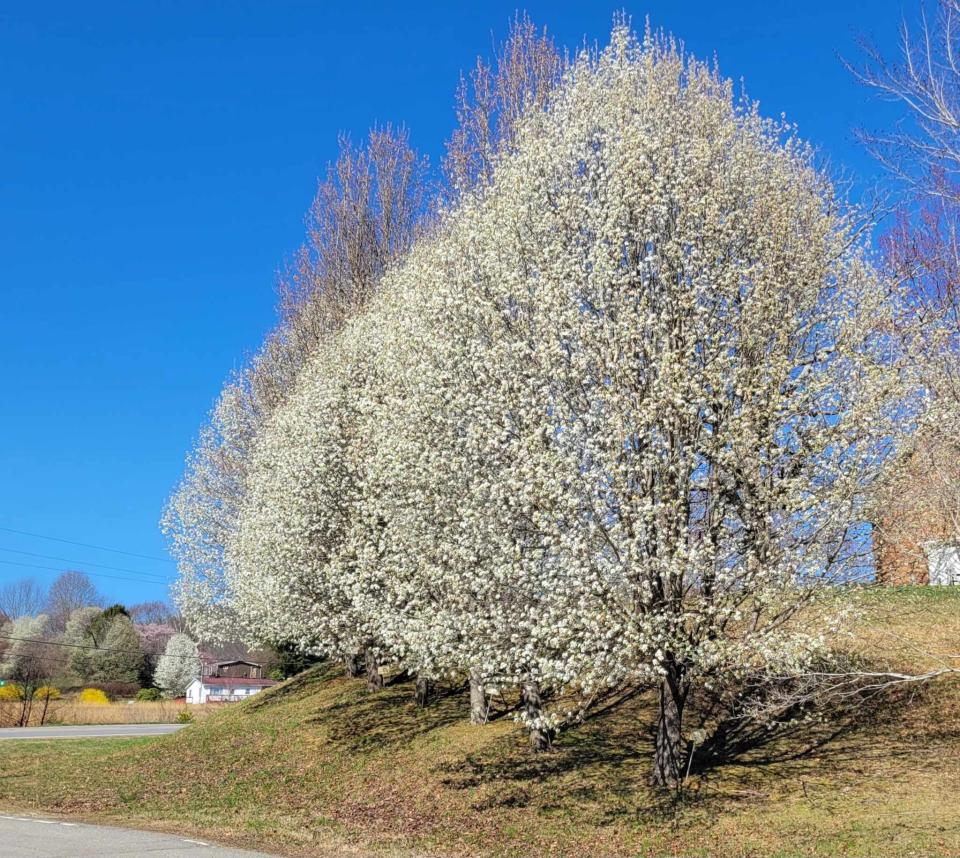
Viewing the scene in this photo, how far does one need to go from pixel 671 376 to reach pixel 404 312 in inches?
340

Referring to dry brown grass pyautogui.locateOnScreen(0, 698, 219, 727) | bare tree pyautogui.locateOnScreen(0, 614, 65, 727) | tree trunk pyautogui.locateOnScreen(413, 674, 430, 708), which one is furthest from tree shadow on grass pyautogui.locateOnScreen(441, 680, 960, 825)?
bare tree pyautogui.locateOnScreen(0, 614, 65, 727)

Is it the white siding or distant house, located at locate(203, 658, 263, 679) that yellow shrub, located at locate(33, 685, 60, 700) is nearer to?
distant house, located at locate(203, 658, 263, 679)

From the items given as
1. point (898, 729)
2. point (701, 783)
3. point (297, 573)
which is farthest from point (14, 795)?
point (898, 729)

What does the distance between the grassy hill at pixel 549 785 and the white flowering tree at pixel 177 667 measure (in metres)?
58.6

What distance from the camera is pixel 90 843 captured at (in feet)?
51.0

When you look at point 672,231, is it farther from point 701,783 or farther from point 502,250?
point 701,783

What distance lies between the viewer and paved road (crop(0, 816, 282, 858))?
1417 centimetres

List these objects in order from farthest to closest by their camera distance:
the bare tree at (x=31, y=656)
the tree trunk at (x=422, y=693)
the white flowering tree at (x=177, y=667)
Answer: the white flowering tree at (x=177, y=667) < the bare tree at (x=31, y=656) < the tree trunk at (x=422, y=693)

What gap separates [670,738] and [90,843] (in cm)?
1008

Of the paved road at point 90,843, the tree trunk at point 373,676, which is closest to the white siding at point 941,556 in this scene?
the paved road at point 90,843

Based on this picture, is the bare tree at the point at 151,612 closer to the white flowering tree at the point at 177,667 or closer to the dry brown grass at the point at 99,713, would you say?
the white flowering tree at the point at 177,667

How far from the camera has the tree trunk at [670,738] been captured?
629 inches

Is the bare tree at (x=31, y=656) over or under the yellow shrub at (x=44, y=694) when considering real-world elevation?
over

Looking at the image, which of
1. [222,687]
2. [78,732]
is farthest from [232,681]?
[78,732]
